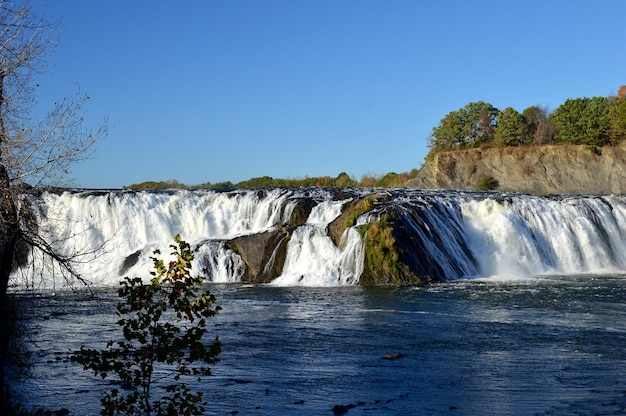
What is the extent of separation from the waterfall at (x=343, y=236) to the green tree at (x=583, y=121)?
2824 centimetres

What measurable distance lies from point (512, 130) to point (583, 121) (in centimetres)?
771

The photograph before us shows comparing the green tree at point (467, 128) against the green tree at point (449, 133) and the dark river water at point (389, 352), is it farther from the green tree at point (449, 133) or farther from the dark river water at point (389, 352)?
the dark river water at point (389, 352)

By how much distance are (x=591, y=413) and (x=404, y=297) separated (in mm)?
14573

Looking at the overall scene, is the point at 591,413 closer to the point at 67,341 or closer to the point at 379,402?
the point at 379,402

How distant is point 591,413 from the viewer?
10.4 metres

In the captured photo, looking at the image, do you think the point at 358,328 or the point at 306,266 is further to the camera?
the point at 306,266

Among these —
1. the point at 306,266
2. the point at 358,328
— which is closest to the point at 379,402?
the point at 358,328

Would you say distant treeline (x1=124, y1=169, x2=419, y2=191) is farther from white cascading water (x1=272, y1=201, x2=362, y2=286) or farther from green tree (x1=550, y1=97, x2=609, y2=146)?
white cascading water (x1=272, y1=201, x2=362, y2=286)

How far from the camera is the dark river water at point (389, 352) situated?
1139 centimetres

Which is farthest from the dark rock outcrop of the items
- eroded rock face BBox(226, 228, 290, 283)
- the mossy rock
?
the mossy rock

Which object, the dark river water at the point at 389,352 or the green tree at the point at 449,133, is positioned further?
the green tree at the point at 449,133

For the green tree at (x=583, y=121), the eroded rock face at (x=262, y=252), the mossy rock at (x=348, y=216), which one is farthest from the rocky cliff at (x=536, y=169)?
the eroded rock face at (x=262, y=252)

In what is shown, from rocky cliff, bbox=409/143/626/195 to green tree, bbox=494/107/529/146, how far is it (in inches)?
47.5

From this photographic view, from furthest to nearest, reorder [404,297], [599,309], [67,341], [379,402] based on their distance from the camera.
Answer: [404,297]
[599,309]
[67,341]
[379,402]
